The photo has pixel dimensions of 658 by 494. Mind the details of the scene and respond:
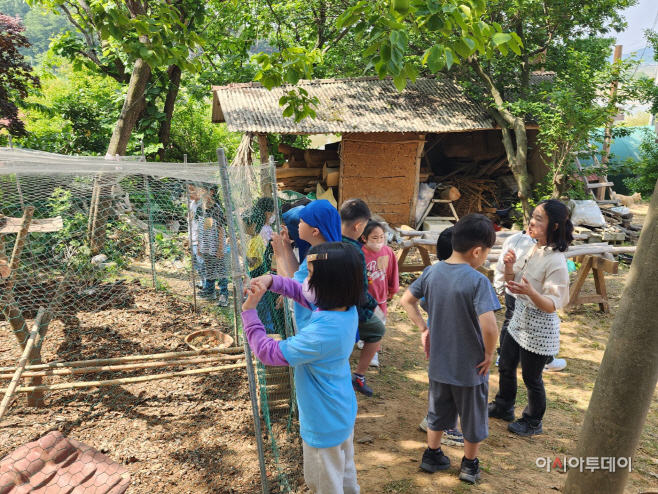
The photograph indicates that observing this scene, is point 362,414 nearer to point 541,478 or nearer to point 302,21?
point 541,478

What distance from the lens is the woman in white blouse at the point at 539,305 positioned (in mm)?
3043

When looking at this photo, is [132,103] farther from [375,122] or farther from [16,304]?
[375,122]

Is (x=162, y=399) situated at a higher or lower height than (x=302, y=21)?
lower

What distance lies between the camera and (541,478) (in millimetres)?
2885

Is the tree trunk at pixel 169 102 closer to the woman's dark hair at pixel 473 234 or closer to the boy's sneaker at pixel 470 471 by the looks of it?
the woman's dark hair at pixel 473 234

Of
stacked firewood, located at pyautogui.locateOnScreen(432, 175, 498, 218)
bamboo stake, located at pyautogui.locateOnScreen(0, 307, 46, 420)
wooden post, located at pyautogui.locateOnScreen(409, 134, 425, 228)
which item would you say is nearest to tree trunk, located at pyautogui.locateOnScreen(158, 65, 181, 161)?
wooden post, located at pyautogui.locateOnScreen(409, 134, 425, 228)

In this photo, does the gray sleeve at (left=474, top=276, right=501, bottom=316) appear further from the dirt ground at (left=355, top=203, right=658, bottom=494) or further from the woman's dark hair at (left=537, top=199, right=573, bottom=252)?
the dirt ground at (left=355, top=203, right=658, bottom=494)

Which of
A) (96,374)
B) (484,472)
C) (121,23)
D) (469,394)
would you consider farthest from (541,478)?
(121,23)

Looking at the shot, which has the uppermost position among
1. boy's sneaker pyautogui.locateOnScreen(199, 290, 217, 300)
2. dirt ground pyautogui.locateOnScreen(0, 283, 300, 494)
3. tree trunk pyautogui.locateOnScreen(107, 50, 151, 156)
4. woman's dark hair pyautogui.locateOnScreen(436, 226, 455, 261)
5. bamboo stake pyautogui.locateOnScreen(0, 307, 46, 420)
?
tree trunk pyautogui.locateOnScreen(107, 50, 151, 156)

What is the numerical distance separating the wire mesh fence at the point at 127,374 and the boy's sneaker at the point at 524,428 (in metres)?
1.52

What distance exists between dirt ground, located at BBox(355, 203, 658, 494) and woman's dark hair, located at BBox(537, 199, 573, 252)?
4.47 ft

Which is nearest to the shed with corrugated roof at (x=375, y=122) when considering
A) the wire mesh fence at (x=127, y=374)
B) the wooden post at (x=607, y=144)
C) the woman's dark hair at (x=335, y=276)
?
the wooden post at (x=607, y=144)

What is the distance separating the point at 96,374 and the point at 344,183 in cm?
694

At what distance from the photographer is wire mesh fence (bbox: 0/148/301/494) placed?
2.70m
